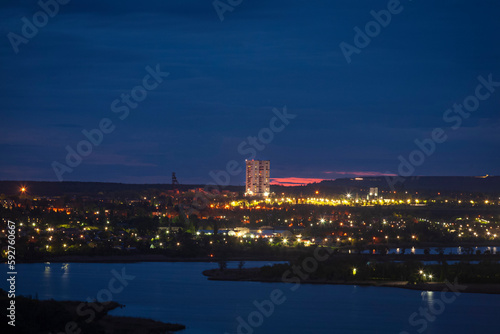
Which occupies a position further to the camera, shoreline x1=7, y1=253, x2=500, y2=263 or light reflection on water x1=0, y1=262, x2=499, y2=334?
shoreline x1=7, y1=253, x2=500, y2=263

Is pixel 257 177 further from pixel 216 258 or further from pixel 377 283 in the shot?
pixel 377 283

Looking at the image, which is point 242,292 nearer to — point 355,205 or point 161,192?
point 355,205

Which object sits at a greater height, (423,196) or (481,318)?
(423,196)

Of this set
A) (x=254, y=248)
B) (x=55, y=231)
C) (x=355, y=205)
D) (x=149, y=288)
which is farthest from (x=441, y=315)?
(x=355, y=205)

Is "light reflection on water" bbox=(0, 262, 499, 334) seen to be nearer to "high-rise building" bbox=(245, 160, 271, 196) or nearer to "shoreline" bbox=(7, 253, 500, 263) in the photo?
"shoreline" bbox=(7, 253, 500, 263)

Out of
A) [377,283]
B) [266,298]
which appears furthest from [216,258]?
[266,298]

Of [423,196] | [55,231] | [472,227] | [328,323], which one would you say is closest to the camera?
[328,323]

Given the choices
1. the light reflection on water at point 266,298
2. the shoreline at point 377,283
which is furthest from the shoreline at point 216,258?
the shoreline at point 377,283

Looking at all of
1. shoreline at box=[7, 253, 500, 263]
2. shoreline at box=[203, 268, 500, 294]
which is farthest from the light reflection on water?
shoreline at box=[7, 253, 500, 263]

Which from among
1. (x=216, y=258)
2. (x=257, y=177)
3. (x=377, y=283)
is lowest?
(x=377, y=283)
